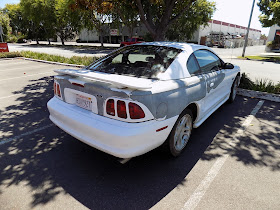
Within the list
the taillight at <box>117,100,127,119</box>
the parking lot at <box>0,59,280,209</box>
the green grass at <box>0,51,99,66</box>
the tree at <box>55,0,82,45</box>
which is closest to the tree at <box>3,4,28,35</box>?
the tree at <box>55,0,82,45</box>

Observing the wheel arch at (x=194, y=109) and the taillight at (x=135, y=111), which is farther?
the wheel arch at (x=194, y=109)

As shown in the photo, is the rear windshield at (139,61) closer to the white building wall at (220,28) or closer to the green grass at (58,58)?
the green grass at (58,58)

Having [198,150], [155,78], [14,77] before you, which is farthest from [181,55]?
[14,77]

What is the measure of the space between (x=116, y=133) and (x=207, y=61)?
2.54 meters

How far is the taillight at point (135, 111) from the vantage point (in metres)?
2.32

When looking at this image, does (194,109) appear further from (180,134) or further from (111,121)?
(111,121)

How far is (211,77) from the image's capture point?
371cm

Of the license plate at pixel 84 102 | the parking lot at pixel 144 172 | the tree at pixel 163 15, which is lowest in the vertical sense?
the parking lot at pixel 144 172

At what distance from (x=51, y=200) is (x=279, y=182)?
291 cm

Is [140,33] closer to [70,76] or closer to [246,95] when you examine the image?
[246,95]

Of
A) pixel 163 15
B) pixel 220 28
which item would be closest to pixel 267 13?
pixel 163 15

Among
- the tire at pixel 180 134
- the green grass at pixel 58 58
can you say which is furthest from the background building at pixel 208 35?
the tire at pixel 180 134

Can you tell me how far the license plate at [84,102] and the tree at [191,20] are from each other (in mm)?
28124

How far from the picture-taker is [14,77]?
884 cm
